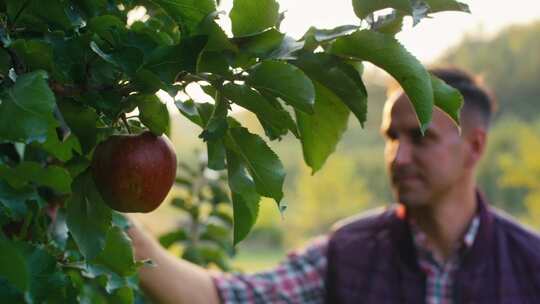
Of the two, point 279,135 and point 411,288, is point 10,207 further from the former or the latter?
point 411,288

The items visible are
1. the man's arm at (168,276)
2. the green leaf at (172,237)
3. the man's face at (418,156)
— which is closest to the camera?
the man's arm at (168,276)

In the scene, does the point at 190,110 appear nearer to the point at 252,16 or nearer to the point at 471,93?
the point at 252,16

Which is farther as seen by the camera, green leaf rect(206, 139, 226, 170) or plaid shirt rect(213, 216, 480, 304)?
plaid shirt rect(213, 216, 480, 304)

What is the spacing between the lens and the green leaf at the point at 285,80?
554 mm

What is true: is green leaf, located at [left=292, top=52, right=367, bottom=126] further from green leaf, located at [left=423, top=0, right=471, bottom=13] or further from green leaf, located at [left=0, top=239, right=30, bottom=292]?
green leaf, located at [left=0, top=239, right=30, bottom=292]

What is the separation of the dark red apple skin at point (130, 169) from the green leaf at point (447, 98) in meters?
0.21

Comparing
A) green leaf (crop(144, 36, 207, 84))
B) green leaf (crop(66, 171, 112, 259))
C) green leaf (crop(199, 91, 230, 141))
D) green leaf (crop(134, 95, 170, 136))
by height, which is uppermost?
green leaf (crop(144, 36, 207, 84))

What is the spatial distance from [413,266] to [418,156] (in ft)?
0.93

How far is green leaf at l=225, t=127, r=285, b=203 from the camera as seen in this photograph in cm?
60

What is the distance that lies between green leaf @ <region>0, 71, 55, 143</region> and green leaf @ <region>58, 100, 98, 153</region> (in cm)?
11

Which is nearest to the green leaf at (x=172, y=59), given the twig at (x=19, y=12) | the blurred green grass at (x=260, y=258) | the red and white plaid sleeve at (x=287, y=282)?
the twig at (x=19, y=12)

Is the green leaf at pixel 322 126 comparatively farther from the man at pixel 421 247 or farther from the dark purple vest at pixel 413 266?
the dark purple vest at pixel 413 266

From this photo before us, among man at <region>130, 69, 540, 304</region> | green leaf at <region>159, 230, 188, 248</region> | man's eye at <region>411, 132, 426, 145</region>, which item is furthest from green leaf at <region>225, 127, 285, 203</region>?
man's eye at <region>411, 132, 426, 145</region>

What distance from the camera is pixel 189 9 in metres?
0.60
